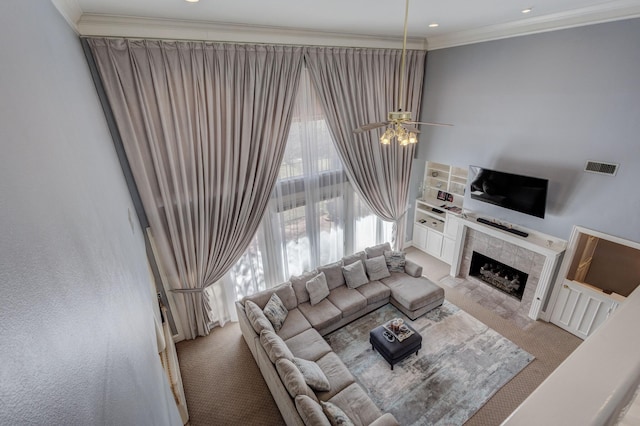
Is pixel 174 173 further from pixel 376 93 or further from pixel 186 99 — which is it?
pixel 376 93

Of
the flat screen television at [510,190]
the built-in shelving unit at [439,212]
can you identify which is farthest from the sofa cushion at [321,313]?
the flat screen television at [510,190]

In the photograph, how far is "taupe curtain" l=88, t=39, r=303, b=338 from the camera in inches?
134

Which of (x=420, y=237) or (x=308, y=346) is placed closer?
(x=308, y=346)

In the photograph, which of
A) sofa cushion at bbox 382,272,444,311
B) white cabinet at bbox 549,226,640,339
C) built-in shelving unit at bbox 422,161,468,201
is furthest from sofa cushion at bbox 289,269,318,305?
white cabinet at bbox 549,226,640,339

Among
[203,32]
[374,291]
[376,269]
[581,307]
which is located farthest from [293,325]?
[581,307]

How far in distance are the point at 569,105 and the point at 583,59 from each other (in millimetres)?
553

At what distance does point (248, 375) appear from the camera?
411 cm

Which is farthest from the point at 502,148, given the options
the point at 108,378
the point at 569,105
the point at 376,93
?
the point at 108,378

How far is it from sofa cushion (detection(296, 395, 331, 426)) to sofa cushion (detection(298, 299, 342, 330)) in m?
1.49

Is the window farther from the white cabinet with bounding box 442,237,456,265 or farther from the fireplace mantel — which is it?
the fireplace mantel

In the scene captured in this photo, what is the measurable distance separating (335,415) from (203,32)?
4.46 m

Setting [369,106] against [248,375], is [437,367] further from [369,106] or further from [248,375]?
[369,106]

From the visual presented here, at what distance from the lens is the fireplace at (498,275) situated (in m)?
5.16

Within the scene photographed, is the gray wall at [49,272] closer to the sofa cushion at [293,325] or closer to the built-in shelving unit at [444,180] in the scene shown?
the sofa cushion at [293,325]
